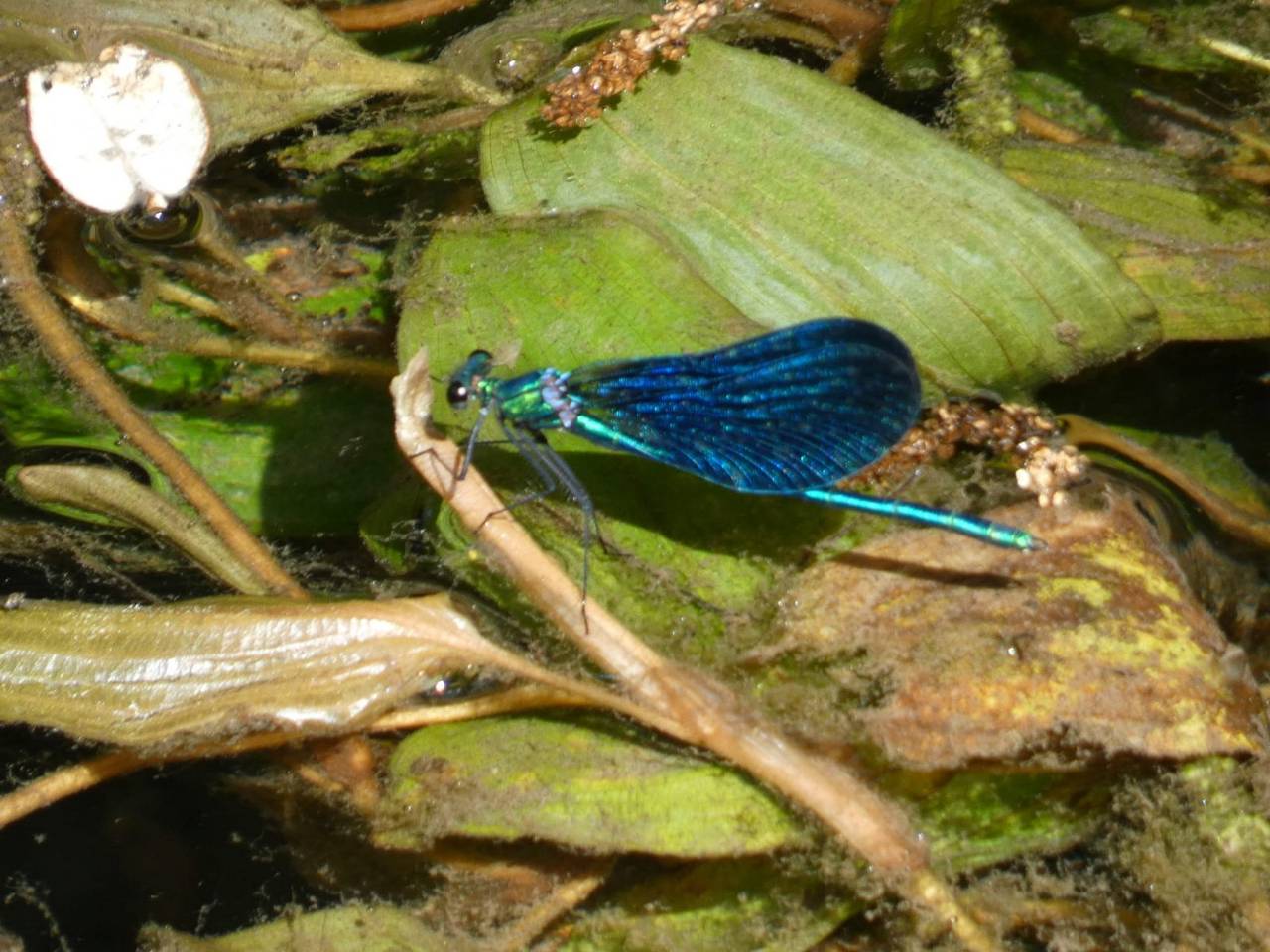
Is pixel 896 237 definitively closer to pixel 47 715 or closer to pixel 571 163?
pixel 571 163

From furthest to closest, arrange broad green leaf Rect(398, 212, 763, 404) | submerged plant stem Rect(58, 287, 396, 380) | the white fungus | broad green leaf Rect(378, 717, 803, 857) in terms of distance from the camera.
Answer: submerged plant stem Rect(58, 287, 396, 380)
the white fungus
broad green leaf Rect(398, 212, 763, 404)
broad green leaf Rect(378, 717, 803, 857)

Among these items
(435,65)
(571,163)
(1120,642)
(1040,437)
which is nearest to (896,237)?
(1040,437)

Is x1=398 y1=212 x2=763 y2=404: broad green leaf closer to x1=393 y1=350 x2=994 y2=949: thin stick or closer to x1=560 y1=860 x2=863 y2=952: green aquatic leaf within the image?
x1=393 y1=350 x2=994 y2=949: thin stick

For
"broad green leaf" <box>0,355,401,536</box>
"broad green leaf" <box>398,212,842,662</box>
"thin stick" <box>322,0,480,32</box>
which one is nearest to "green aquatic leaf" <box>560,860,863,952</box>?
"broad green leaf" <box>398,212,842,662</box>

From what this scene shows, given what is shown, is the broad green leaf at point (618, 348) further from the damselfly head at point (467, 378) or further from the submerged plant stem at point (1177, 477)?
the submerged plant stem at point (1177, 477)

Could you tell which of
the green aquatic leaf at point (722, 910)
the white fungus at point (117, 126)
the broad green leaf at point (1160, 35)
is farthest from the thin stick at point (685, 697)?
the broad green leaf at point (1160, 35)

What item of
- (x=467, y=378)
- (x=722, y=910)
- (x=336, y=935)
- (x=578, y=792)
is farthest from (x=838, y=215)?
(x=336, y=935)
